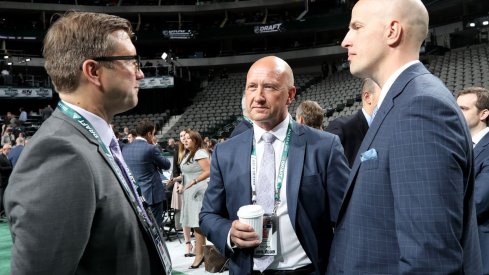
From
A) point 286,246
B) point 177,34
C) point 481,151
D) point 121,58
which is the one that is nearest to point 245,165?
point 286,246

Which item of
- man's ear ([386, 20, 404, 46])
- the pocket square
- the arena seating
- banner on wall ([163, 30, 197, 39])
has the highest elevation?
banner on wall ([163, 30, 197, 39])

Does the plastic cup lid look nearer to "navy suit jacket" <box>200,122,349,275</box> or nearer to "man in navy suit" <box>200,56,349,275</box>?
"man in navy suit" <box>200,56,349,275</box>

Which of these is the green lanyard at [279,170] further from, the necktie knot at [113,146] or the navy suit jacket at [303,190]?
the necktie knot at [113,146]

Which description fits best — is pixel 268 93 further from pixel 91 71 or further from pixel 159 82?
pixel 159 82

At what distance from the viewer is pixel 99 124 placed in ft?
4.79

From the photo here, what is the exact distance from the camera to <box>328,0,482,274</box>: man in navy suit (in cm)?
120

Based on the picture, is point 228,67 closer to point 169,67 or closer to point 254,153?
point 169,67

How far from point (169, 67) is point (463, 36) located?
1537 cm

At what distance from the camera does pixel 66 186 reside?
3.81ft

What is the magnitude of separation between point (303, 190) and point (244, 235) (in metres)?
0.37

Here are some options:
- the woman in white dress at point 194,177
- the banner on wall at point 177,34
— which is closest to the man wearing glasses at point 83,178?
the woman in white dress at point 194,177

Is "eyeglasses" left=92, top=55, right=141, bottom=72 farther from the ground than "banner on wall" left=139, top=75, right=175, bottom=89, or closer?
Answer: closer

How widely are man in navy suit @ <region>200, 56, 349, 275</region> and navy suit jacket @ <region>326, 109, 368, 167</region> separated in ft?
4.26

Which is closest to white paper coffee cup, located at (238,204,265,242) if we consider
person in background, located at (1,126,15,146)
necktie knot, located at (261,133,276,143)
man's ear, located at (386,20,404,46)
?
necktie knot, located at (261,133,276,143)
